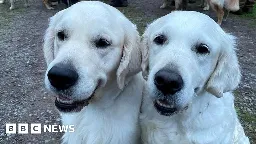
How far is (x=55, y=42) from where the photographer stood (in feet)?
8.43

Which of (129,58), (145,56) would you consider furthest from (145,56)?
(129,58)

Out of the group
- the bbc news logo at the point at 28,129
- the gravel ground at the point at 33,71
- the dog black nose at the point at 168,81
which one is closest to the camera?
the dog black nose at the point at 168,81

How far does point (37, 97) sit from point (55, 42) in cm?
232

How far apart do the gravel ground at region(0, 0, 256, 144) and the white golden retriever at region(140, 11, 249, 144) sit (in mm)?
1526

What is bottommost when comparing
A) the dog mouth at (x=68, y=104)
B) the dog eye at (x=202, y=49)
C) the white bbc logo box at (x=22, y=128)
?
the white bbc logo box at (x=22, y=128)

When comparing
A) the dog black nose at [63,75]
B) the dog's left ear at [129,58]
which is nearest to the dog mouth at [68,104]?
the dog black nose at [63,75]

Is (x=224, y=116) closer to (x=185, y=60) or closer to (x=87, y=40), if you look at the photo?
(x=185, y=60)

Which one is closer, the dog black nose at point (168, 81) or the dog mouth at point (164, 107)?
the dog black nose at point (168, 81)

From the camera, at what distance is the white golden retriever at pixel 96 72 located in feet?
7.47

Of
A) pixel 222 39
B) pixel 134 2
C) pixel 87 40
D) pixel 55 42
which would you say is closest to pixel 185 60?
pixel 222 39

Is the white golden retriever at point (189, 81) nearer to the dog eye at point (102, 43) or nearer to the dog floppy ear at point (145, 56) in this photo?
the dog floppy ear at point (145, 56)

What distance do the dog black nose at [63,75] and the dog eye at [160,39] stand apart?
0.64 meters

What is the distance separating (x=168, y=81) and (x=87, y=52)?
0.56m

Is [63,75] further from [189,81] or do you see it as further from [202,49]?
[202,49]
